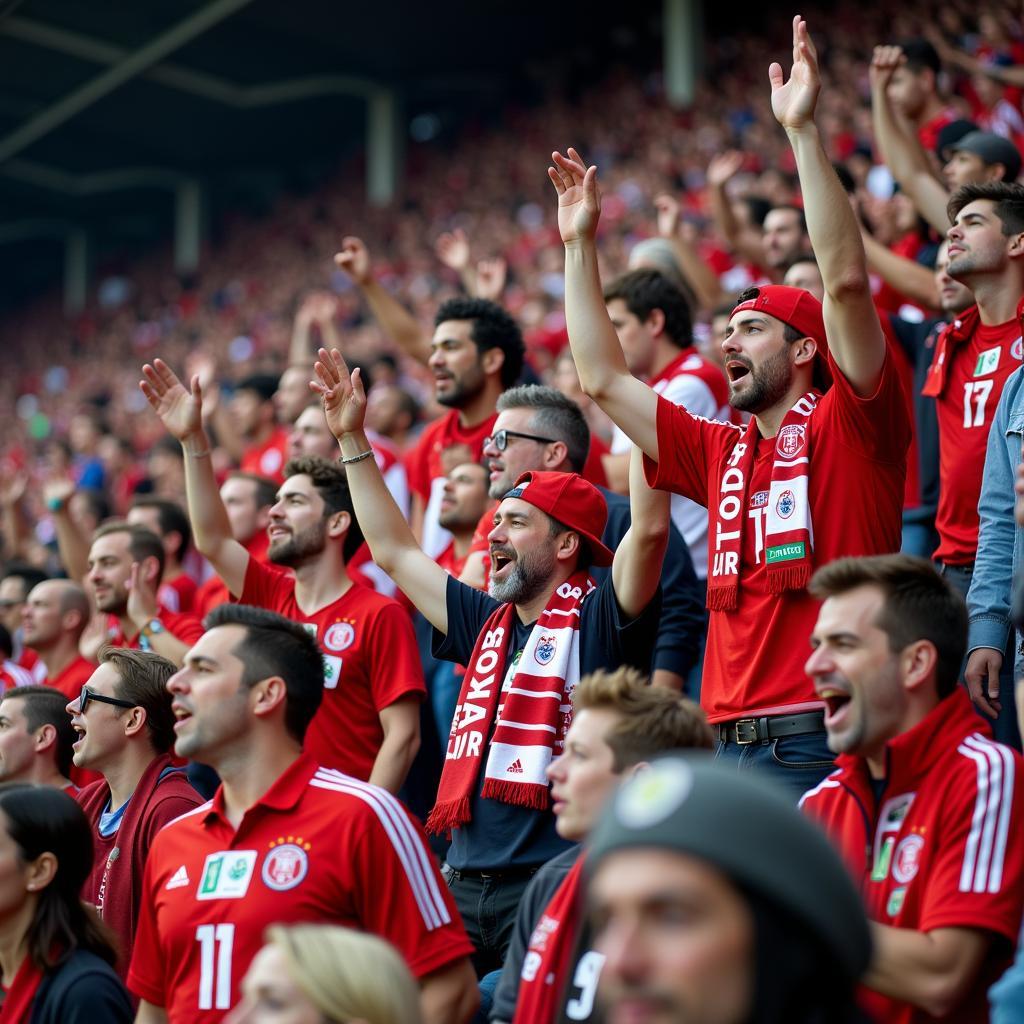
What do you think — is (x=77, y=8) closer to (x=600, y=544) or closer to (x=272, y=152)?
(x=272, y=152)

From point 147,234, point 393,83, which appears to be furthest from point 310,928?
point 147,234

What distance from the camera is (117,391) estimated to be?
71.2ft

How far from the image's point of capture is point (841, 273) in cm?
415

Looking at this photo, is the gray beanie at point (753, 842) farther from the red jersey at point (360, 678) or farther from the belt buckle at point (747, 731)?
the red jersey at point (360, 678)

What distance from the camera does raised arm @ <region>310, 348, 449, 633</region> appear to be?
5141 millimetres

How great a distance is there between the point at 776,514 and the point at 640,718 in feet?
3.48

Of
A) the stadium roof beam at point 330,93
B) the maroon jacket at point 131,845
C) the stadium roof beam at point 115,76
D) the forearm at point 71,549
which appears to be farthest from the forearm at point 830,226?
the stadium roof beam at point 330,93

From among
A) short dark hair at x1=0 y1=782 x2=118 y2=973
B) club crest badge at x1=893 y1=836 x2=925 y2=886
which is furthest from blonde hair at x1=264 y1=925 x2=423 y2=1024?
short dark hair at x1=0 y1=782 x2=118 y2=973

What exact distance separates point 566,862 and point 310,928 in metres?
0.99

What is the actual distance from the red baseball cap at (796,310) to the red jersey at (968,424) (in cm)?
68

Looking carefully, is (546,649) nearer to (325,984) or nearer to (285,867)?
(285,867)

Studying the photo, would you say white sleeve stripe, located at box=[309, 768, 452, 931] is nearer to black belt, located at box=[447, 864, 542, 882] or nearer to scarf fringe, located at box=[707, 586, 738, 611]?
black belt, located at box=[447, 864, 542, 882]

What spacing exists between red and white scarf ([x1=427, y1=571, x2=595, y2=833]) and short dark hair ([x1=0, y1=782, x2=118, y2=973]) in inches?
38.6

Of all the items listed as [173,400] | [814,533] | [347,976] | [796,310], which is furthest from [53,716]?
[347,976]
